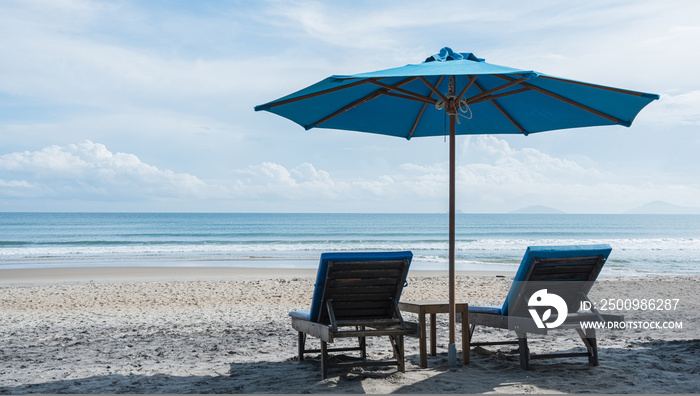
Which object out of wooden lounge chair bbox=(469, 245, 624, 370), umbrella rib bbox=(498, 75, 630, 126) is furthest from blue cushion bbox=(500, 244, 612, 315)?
umbrella rib bbox=(498, 75, 630, 126)

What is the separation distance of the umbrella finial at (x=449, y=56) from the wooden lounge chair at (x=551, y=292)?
4.63ft

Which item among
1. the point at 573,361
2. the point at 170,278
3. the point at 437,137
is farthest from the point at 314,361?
the point at 170,278

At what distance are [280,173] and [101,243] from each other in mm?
36881

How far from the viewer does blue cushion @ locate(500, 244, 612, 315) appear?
4.21m

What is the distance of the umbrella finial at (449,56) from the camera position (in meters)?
4.30

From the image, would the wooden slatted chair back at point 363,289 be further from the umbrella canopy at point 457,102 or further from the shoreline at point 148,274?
the shoreline at point 148,274

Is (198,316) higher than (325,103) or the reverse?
the reverse

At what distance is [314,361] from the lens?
15.7 ft

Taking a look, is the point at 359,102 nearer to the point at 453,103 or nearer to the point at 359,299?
the point at 453,103

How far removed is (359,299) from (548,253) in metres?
1.36

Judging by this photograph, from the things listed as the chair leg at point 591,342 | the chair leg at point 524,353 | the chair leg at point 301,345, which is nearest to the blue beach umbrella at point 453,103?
the chair leg at point 524,353

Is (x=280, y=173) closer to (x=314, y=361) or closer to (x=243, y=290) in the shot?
(x=243, y=290)

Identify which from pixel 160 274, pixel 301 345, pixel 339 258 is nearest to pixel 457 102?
pixel 339 258

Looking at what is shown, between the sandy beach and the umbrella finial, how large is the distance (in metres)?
2.22
